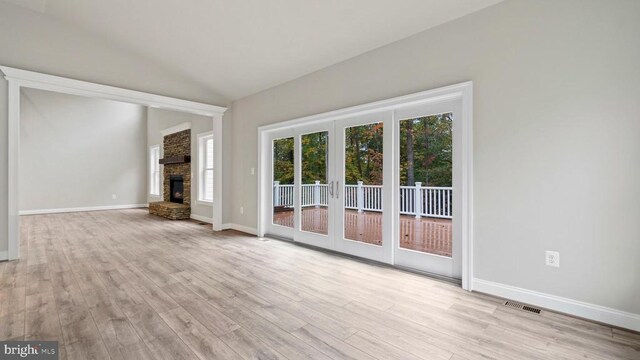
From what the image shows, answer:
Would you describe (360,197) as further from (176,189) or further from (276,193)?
(176,189)

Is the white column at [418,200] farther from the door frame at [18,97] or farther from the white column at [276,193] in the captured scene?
the door frame at [18,97]

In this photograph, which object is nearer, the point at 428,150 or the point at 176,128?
the point at 428,150

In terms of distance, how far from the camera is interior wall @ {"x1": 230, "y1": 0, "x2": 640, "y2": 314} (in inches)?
84.6

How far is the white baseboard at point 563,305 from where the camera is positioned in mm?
2141

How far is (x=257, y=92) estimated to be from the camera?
544 cm

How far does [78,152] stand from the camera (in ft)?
29.0

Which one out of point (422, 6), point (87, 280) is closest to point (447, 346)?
point (422, 6)

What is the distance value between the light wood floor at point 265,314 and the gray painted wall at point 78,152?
6.07 meters

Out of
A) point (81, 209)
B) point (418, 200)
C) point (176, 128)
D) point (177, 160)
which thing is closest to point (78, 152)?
point (81, 209)

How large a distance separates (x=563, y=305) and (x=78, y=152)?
1153 centimetres

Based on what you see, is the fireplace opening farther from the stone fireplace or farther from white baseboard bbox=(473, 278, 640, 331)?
white baseboard bbox=(473, 278, 640, 331)

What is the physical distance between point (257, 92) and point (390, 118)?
2.92 meters

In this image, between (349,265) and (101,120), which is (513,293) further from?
(101,120)

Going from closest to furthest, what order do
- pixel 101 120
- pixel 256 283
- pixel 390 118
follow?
pixel 256 283 → pixel 390 118 → pixel 101 120
